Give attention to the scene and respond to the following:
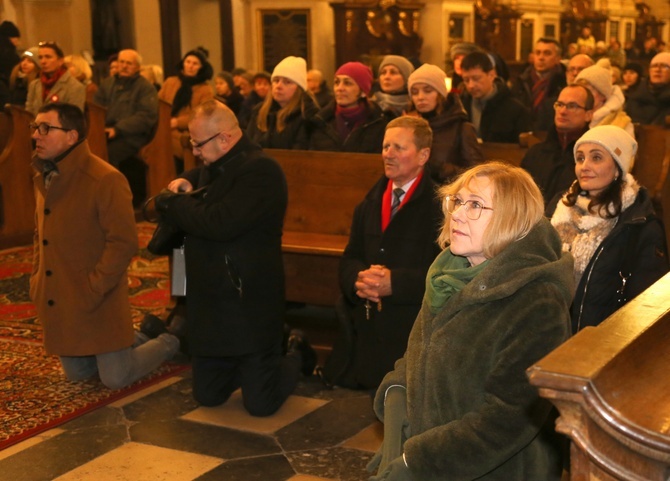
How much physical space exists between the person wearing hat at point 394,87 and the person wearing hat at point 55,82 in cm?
373

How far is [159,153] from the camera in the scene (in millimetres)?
10375

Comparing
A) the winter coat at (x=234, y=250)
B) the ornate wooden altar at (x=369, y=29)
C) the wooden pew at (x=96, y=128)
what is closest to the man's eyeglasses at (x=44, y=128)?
the winter coat at (x=234, y=250)

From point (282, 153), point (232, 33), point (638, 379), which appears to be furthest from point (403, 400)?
point (232, 33)

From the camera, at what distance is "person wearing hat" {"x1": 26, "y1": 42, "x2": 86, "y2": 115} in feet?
31.5

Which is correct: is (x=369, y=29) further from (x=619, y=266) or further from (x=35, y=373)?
(x=619, y=266)

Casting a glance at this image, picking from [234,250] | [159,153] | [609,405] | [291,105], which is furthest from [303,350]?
[159,153]

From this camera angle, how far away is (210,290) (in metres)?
4.87

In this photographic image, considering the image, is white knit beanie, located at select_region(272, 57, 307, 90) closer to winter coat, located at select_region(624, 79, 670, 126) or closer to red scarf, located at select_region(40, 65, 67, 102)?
winter coat, located at select_region(624, 79, 670, 126)

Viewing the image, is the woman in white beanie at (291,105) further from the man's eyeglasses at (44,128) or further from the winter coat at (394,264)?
the winter coat at (394,264)

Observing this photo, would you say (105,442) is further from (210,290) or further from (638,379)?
(638,379)

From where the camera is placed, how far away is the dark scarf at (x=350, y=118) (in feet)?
21.7

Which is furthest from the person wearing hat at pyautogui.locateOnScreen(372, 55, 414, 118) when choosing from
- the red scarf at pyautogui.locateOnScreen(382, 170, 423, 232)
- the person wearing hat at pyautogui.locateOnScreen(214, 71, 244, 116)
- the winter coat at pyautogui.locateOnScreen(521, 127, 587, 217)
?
the person wearing hat at pyautogui.locateOnScreen(214, 71, 244, 116)

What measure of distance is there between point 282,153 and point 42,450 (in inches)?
95.5

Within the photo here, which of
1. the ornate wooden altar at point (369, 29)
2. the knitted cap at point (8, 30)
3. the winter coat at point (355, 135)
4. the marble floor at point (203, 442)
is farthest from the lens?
the ornate wooden altar at point (369, 29)
